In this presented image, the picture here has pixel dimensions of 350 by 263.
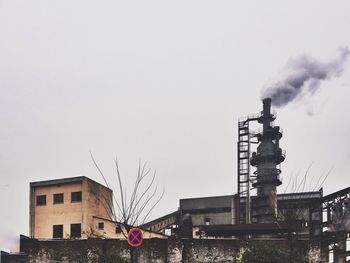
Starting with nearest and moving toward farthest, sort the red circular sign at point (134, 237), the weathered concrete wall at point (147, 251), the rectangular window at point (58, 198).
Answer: the red circular sign at point (134, 237) → the weathered concrete wall at point (147, 251) → the rectangular window at point (58, 198)

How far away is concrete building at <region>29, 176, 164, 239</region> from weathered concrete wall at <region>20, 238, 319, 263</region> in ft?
42.1

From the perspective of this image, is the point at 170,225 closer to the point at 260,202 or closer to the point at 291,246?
the point at 260,202

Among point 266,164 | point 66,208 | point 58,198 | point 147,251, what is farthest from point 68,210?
point 266,164

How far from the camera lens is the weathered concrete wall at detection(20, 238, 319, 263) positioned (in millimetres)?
20109

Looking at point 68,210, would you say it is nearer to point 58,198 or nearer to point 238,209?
point 58,198

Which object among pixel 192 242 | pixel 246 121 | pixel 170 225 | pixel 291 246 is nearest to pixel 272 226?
pixel 291 246

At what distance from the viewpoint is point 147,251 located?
20766 mm

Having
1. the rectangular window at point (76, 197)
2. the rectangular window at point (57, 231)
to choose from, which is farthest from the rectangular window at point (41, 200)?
the rectangular window at point (76, 197)

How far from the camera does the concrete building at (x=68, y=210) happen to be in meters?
35.0

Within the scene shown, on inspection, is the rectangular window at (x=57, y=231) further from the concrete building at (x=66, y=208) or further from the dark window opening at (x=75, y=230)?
the dark window opening at (x=75, y=230)

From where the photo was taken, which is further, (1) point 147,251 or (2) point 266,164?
(2) point 266,164

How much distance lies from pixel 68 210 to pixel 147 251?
16.7 m

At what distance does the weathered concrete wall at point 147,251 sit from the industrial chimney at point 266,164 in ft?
64.2

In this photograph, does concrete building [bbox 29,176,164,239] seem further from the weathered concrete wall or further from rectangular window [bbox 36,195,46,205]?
the weathered concrete wall
